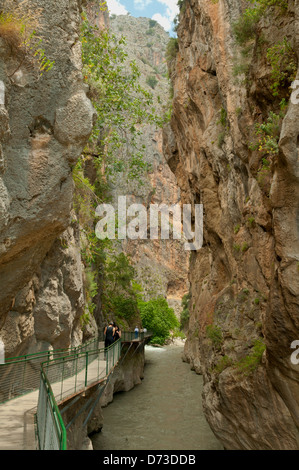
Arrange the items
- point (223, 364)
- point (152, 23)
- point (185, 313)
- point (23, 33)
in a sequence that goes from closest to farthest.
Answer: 1. point (23, 33)
2. point (223, 364)
3. point (185, 313)
4. point (152, 23)

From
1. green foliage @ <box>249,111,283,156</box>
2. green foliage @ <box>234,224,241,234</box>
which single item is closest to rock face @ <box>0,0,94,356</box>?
green foliage @ <box>249,111,283,156</box>

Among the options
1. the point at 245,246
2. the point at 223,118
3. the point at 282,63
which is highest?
the point at 223,118

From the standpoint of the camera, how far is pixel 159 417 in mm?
20953

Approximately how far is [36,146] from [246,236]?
834cm

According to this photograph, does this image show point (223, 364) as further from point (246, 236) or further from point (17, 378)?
point (17, 378)

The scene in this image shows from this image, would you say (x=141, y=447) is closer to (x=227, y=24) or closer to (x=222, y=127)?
(x=222, y=127)

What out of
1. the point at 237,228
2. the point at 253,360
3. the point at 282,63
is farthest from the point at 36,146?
the point at 237,228

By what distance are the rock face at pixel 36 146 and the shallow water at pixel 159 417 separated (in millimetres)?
8622

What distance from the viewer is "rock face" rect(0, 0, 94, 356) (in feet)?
30.8

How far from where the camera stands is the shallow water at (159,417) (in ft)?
56.3

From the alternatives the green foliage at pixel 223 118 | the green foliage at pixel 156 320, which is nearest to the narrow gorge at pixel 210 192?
the green foliage at pixel 223 118

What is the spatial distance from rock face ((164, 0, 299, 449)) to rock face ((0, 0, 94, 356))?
5404 millimetres

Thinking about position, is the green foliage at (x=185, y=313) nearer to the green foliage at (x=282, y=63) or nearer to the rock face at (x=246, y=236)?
the rock face at (x=246, y=236)

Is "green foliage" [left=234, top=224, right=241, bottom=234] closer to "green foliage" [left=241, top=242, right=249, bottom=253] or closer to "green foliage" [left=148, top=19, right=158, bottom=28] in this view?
"green foliage" [left=241, top=242, right=249, bottom=253]
